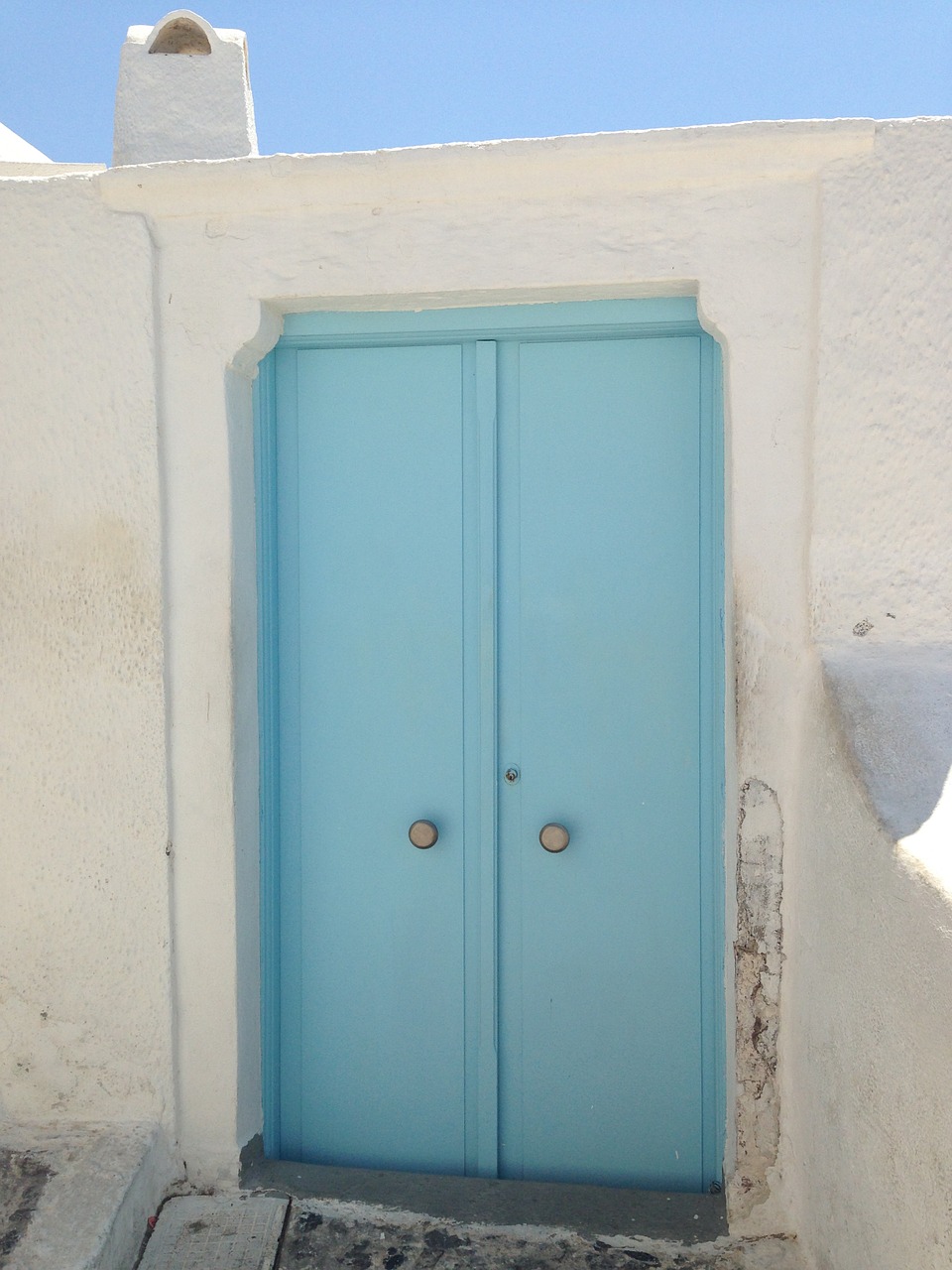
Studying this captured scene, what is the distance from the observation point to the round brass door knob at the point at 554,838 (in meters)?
2.56

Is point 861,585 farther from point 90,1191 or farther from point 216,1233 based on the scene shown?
point 90,1191

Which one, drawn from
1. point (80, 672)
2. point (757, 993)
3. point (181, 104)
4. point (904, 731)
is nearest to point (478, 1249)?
point (757, 993)

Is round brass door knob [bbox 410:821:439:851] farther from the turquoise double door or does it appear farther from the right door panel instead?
the right door panel

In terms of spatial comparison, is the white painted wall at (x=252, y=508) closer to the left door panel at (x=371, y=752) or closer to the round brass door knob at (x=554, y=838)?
the left door panel at (x=371, y=752)

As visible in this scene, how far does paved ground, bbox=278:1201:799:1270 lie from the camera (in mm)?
2320

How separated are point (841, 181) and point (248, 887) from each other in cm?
223

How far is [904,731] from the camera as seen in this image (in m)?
2.06

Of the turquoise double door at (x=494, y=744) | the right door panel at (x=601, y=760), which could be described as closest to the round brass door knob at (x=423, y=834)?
the turquoise double door at (x=494, y=744)

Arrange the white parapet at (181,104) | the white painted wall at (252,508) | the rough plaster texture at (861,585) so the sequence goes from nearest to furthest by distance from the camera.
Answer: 1. the rough plaster texture at (861,585)
2. the white painted wall at (252,508)
3. the white parapet at (181,104)

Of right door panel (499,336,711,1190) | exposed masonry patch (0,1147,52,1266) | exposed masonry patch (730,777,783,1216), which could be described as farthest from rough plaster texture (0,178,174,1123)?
exposed masonry patch (730,777,783,1216)

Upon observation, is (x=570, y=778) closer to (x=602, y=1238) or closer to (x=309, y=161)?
(x=602, y=1238)

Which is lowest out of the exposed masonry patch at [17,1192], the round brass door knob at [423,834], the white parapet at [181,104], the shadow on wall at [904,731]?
the exposed masonry patch at [17,1192]

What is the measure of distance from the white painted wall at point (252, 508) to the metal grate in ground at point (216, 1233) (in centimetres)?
9

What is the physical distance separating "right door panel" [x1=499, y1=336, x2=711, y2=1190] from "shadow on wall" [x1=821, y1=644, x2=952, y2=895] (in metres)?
0.44
